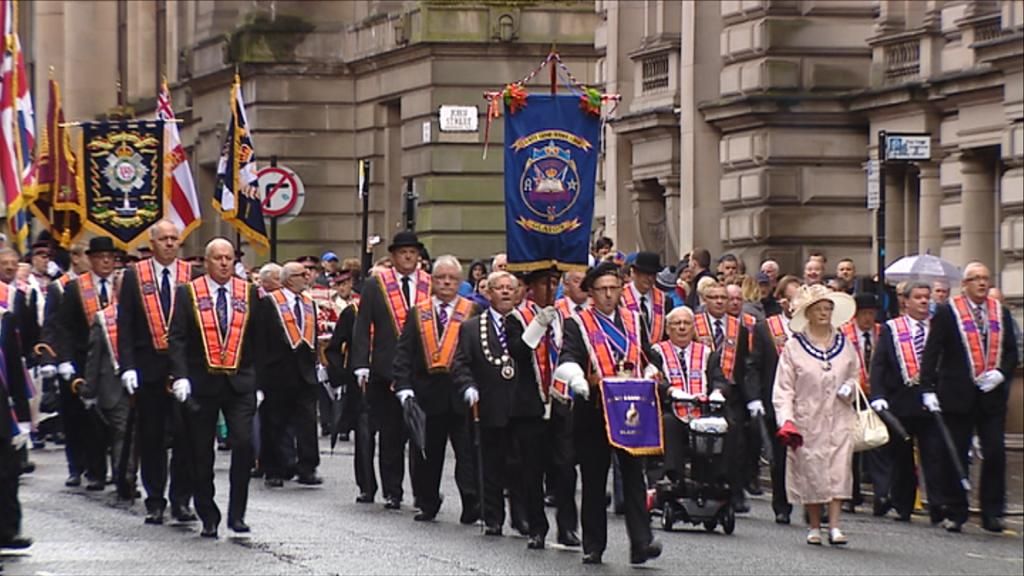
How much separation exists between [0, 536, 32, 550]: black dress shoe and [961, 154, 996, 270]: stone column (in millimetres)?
15028

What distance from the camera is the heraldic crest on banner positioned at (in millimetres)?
28703

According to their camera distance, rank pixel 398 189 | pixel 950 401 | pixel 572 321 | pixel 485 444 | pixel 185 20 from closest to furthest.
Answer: pixel 572 321, pixel 485 444, pixel 950 401, pixel 398 189, pixel 185 20

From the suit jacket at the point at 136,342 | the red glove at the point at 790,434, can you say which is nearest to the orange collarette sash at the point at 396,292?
the suit jacket at the point at 136,342

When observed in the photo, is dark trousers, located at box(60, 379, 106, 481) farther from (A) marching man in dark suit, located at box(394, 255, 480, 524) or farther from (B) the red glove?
(B) the red glove

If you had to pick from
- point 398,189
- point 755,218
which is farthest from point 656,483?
point 398,189

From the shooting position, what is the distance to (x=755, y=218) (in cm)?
3406

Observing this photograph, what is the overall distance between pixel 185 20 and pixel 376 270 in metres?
40.7

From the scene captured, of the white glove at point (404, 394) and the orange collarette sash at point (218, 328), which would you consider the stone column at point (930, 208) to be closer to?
the white glove at point (404, 394)

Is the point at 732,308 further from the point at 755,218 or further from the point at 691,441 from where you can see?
the point at 755,218

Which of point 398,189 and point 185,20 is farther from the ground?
point 185,20

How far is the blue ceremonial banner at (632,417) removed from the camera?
17.0 metres

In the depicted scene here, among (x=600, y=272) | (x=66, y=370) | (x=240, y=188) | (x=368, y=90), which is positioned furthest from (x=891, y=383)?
(x=368, y=90)

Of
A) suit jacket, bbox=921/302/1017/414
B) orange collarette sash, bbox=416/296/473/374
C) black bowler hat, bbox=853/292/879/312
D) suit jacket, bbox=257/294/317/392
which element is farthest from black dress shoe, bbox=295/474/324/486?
suit jacket, bbox=921/302/1017/414

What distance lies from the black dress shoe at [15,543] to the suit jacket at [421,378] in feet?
12.8
